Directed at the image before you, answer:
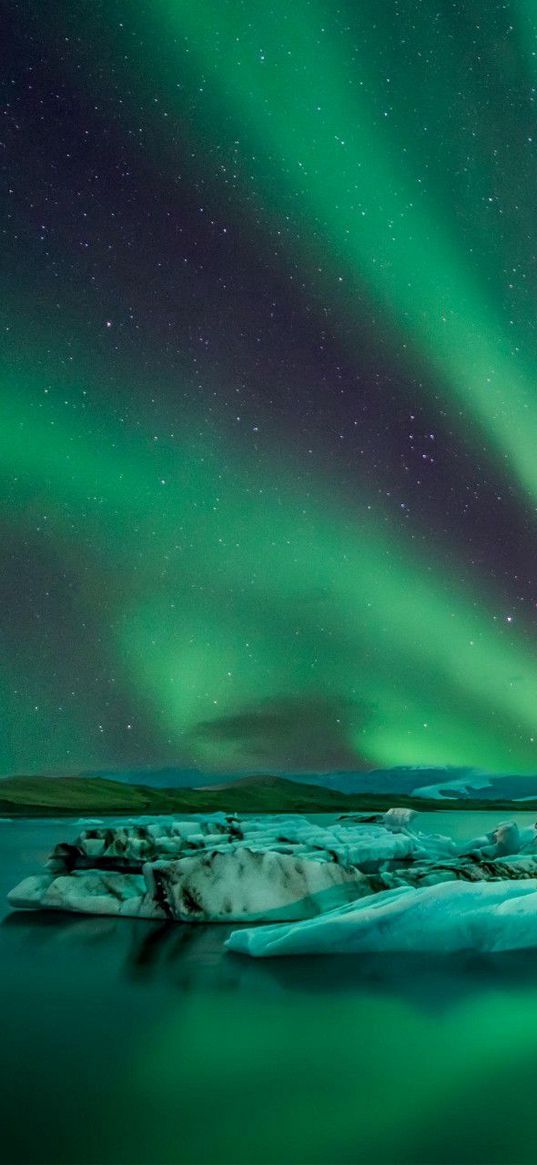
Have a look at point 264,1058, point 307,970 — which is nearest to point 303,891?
point 307,970

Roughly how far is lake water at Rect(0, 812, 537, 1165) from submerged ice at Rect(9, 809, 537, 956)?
0.34m

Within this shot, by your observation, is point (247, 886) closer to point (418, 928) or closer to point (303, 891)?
point (303, 891)

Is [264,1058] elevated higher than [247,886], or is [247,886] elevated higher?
[247,886]

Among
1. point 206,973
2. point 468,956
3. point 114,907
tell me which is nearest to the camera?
point 206,973

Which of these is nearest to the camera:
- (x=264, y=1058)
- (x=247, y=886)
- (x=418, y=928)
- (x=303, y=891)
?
(x=264, y=1058)

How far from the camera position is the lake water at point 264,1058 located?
14.8 feet

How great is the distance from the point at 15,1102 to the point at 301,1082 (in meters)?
1.75

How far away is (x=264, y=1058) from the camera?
20.1ft

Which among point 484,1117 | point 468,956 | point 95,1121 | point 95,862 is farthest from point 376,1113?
point 95,862

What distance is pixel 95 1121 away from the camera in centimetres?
485

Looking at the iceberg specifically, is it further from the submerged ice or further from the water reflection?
the water reflection

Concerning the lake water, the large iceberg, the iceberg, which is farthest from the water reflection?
the large iceberg

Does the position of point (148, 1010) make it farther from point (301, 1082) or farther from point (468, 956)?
point (468, 956)

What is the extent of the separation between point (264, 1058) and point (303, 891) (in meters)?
6.15
